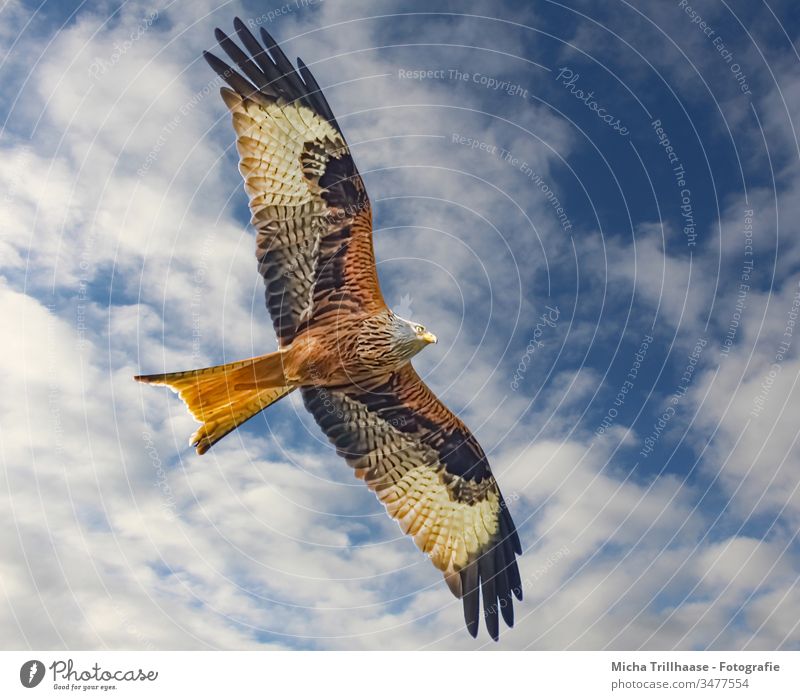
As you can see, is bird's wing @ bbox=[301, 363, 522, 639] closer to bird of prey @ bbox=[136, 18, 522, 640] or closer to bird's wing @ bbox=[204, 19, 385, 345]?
bird of prey @ bbox=[136, 18, 522, 640]

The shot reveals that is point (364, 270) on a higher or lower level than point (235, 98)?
lower

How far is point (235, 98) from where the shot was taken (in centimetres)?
546

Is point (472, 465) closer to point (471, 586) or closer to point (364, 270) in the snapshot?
point (471, 586)

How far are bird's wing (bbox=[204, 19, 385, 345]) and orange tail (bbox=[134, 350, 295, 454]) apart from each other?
0.45 metres

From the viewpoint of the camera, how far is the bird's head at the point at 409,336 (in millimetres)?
5527
